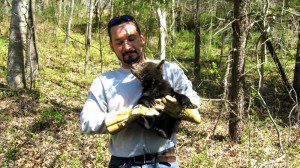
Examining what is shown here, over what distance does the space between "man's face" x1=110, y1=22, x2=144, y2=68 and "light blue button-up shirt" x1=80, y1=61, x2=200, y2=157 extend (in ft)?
0.35

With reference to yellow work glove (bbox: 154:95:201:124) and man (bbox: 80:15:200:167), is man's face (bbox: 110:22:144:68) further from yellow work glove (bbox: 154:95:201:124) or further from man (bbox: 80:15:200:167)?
yellow work glove (bbox: 154:95:201:124)

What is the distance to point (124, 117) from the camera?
2273mm

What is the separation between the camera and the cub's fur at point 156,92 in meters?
2.36

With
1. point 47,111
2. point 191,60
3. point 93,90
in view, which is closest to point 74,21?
point 191,60

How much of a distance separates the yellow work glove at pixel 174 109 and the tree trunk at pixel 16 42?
30.8ft

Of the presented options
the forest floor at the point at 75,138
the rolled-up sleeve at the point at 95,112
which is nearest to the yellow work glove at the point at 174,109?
the rolled-up sleeve at the point at 95,112

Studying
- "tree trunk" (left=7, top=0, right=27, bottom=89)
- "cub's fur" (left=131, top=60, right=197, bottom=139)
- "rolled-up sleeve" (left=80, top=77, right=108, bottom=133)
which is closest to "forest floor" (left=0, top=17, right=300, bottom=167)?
"tree trunk" (left=7, top=0, right=27, bottom=89)

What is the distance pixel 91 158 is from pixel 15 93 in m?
5.05

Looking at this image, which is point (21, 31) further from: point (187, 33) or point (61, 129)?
point (187, 33)

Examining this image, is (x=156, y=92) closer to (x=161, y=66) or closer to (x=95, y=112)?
(x=161, y=66)

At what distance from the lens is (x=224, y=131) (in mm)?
10117

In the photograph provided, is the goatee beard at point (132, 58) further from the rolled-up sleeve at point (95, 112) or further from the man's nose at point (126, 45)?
the rolled-up sleeve at point (95, 112)

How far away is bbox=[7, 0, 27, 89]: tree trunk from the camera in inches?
413

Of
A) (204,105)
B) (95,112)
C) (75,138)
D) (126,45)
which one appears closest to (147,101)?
(95,112)
